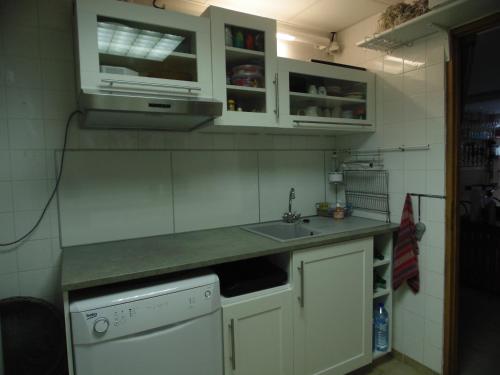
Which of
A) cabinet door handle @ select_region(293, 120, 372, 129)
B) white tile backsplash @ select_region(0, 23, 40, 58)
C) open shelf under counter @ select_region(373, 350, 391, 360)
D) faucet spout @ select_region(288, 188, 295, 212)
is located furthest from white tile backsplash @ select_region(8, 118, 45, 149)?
open shelf under counter @ select_region(373, 350, 391, 360)

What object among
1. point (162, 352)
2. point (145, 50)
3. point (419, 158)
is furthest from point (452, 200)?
point (145, 50)

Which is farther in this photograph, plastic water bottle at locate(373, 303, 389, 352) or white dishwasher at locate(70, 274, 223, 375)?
plastic water bottle at locate(373, 303, 389, 352)

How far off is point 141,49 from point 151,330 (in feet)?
4.02

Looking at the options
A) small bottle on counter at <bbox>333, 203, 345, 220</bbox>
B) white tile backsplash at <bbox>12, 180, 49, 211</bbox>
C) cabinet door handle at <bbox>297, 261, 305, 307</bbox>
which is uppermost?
white tile backsplash at <bbox>12, 180, 49, 211</bbox>

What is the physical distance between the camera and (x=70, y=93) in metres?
1.61

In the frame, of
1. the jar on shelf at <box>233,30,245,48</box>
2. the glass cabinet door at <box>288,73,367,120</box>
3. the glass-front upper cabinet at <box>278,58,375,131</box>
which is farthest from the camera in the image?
the glass cabinet door at <box>288,73,367,120</box>

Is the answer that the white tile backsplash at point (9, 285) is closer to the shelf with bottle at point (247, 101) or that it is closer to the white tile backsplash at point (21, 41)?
the white tile backsplash at point (21, 41)

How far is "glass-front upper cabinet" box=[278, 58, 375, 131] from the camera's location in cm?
184

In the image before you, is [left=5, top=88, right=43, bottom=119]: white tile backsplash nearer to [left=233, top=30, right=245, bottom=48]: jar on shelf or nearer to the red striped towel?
[left=233, top=30, right=245, bottom=48]: jar on shelf

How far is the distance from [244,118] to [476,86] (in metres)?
3.27

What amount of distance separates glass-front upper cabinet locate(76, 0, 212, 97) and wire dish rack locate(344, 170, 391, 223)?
4.13 ft

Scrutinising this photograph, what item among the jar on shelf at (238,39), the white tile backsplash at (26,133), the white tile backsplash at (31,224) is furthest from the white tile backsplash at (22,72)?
the jar on shelf at (238,39)

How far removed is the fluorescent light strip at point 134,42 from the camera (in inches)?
54.1

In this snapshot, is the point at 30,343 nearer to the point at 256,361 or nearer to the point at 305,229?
the point at 256,361
